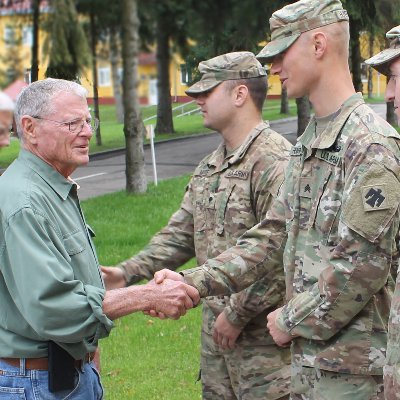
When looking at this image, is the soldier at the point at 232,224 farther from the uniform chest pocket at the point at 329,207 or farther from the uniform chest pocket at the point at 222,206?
the uniform chest pocket at the point at 329,207

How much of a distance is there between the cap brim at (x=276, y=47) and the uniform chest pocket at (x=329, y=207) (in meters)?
0.50

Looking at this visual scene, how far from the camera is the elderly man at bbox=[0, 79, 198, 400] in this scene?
269cm

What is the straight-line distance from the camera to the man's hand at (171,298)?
3219 mm

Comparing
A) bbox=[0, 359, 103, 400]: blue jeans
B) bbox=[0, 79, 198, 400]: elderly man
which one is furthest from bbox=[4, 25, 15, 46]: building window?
bbox=[0, 359, 103, 400]: blue jeans

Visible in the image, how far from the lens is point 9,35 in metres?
1.41

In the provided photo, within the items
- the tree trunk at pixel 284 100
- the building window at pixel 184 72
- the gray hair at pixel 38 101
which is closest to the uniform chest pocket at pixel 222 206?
the tree trunk at pixel 284 100

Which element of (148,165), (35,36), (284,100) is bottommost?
(148,165)

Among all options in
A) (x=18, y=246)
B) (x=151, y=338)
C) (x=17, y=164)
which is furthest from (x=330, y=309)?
(x=151, y=338)

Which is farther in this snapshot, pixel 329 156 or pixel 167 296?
pixel 167 296

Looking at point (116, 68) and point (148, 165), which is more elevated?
point (116, 68)

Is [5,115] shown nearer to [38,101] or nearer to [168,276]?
[38,101]

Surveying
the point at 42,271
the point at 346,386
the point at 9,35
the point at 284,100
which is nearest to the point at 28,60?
the point at 9,35

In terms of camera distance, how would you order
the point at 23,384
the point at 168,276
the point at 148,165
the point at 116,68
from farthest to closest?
1. the point at 148,165
2. the point at 168,276
3. the point at 23,384
4. the point at 116,68

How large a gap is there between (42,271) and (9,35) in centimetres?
137
